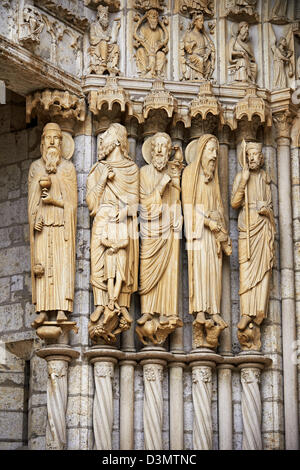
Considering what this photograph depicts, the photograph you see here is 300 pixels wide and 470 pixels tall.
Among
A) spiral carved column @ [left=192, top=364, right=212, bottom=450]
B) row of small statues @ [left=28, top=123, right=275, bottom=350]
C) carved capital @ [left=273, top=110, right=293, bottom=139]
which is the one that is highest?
carved capital @ [left=273, top=110, right=293, bottom=139]

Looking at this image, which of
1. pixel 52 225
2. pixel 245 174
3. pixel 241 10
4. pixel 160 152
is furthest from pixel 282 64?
pixel 52 225

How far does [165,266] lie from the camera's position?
923 cm

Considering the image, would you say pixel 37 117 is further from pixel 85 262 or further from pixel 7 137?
pixel 85 262

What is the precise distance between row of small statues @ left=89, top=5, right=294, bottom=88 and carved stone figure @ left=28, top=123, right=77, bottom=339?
84cm

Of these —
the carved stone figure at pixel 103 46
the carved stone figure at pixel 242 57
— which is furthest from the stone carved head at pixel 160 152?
the carved stone figure at pixel 242 57

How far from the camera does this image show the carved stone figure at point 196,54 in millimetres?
9828

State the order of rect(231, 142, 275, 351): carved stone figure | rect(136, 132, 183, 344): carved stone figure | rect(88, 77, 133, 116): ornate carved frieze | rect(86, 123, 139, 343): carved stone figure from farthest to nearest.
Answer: rect(88, 77, 133, 116): ornate carved frieze < rect(231, 142, 275, 351): carved stone figure < rect(136, 132, 183, 344): carved stone figure < rect(86, 123, 139, 343): carved stone figure

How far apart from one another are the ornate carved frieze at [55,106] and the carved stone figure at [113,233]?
33 cm

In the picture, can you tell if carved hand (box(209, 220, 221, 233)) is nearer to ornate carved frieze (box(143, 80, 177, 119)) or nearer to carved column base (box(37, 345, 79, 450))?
ornate carved frieze (box(143, 80, 177, 119))

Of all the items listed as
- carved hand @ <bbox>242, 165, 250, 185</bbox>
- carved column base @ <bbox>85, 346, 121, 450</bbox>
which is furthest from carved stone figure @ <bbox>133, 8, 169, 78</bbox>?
carved column base @ <bbox>85, 346, 121, 450</bbox>

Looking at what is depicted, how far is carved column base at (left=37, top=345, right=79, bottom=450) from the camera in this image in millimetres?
8812

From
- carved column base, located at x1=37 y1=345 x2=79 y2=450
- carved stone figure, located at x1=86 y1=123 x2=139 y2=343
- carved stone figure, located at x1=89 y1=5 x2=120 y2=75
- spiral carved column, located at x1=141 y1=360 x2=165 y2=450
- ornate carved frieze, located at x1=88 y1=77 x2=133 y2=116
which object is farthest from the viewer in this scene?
carved stone figure, located at x1=89 y1=5 x2=120 y2=75

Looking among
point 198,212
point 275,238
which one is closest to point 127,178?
point 198,212

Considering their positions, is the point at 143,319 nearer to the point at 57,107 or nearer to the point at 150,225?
the point at 150,225
